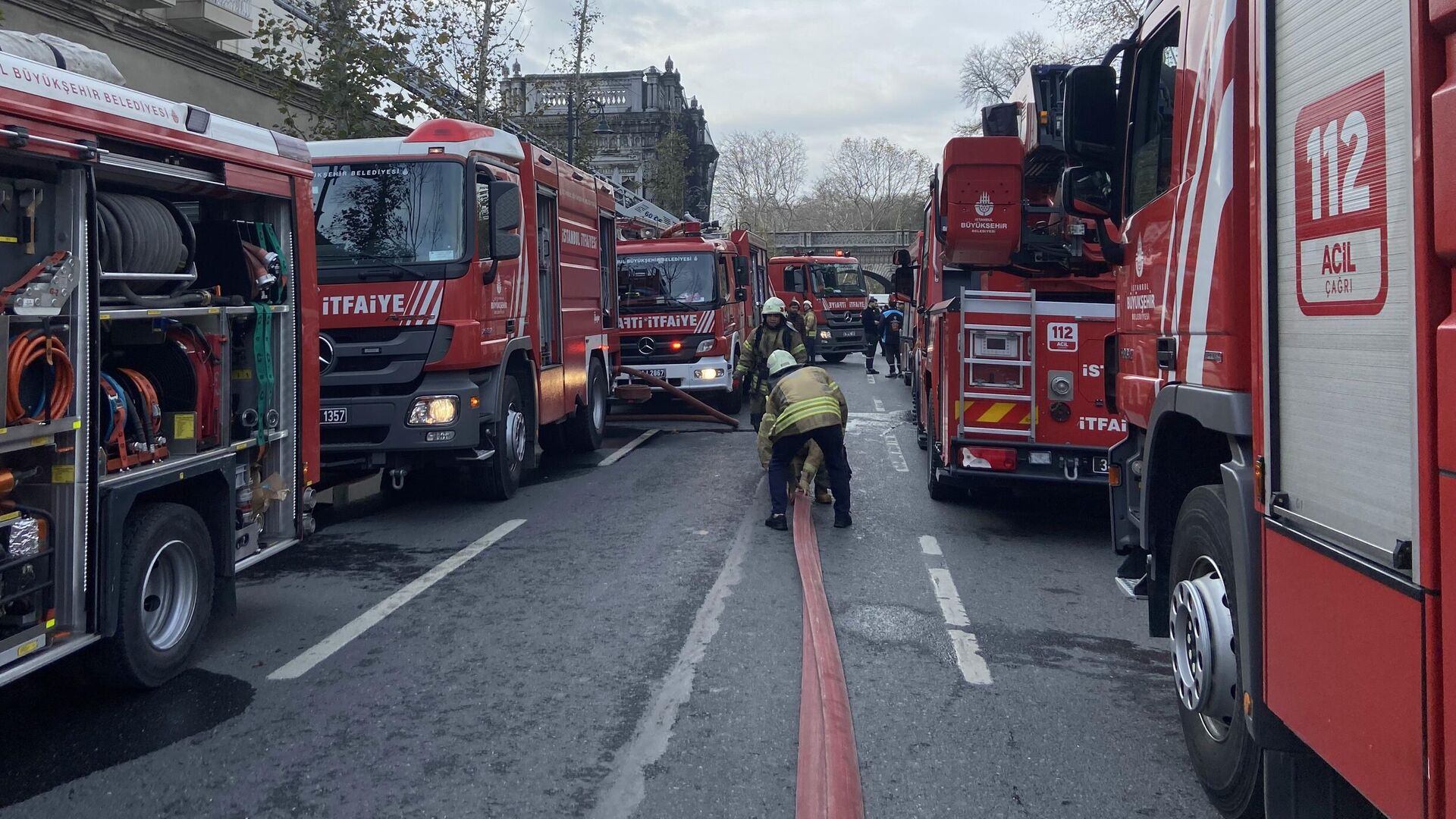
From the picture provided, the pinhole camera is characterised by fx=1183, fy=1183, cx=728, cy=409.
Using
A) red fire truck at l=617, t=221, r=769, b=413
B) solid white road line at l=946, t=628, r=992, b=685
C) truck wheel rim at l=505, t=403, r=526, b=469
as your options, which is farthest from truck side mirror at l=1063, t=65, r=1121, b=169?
red fire truck at l=617, t=221, r=769, b=413

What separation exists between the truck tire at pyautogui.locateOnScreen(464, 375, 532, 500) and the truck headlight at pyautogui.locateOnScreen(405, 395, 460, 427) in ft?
2.15

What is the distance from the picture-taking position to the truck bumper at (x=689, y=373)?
631 inches

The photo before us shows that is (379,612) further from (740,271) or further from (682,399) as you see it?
(740,271)

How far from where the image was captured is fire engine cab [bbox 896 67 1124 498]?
331 inches

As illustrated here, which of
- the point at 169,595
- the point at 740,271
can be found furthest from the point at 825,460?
the point at 740,271

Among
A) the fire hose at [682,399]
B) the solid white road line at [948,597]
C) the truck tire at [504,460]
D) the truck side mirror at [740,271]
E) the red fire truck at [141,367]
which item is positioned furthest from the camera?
the truck side mirror at [740,271]

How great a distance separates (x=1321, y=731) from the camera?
114 inches

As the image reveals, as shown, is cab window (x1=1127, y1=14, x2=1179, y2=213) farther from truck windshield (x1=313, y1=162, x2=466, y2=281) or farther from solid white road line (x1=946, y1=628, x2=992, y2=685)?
truck windshield (x1=313, y1=162, x2=466, y2=281)

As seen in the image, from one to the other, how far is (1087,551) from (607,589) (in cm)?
349

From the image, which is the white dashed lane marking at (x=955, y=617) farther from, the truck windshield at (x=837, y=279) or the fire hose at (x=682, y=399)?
the truck windshield at (x=837, y=279)

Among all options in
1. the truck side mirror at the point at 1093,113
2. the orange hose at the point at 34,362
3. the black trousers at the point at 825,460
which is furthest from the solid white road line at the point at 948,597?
the orange hose at the point at 34,362

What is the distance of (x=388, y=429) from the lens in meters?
8.89

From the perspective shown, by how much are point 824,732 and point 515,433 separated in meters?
6.21

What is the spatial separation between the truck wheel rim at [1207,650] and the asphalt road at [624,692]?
40cm
